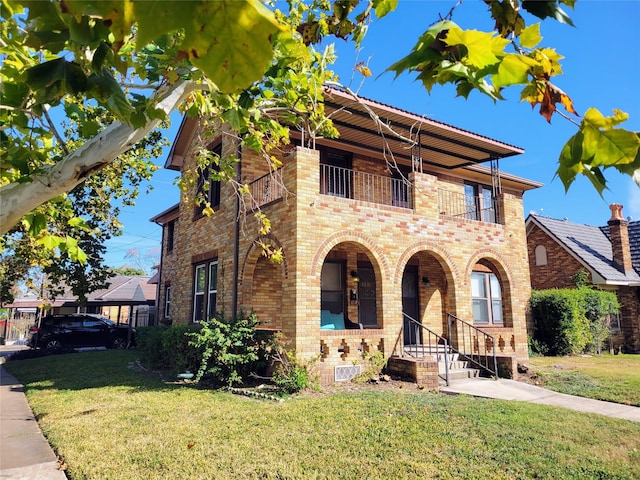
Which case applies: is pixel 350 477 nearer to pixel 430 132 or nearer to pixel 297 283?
pixel 297 283

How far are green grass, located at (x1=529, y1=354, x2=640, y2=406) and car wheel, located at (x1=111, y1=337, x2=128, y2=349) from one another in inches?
741

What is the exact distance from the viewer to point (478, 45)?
47.4 inches

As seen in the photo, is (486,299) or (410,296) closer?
(410,296)

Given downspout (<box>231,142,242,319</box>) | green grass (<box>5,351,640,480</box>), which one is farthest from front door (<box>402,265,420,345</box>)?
green grass (<box>5,351,640,480</box>)

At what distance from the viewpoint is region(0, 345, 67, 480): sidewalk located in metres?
4.99

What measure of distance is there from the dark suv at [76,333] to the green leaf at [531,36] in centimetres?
2283

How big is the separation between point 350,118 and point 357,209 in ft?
8.83

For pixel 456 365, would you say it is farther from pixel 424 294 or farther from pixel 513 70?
pixel 513 70

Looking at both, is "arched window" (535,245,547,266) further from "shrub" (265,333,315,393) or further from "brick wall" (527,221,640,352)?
"shrub" (265,333,315,393)

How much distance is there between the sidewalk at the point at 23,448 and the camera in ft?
16.4

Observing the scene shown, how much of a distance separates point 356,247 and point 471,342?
4.08m

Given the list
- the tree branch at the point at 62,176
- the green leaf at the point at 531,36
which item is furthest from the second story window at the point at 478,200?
the green leaf at the point at 531,36

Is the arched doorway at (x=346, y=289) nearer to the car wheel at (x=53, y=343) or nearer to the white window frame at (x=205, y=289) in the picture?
the white window frame at (x=205, y=289)

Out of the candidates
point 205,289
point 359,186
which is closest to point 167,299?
point 205,289
